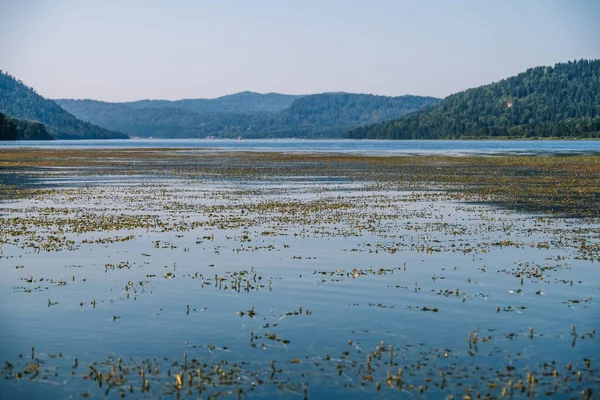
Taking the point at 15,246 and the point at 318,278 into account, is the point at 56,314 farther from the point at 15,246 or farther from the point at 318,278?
the point at 15,246

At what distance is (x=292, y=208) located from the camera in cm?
4684

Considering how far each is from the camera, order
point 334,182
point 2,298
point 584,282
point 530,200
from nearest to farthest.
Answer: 1. point 2,298
2. point 584,282
3. point 530,200
4. point 334,182

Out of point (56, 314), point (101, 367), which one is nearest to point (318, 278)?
point (56, 314)

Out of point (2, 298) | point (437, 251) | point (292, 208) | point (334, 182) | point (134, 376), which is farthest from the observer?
point (334, 182)

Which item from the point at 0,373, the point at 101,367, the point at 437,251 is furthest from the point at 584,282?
the point at 0,373

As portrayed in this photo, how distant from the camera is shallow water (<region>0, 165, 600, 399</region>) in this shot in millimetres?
15875

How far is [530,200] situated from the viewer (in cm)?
5181

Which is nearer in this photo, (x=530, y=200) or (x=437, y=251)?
(x=437, y=251)

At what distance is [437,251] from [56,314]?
1527 cm

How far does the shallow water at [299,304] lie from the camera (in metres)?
15.9

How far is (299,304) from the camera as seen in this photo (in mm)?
22188

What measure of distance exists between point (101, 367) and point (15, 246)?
57.8 ft

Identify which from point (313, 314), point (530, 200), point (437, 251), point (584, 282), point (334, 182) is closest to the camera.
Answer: point (313, 314)

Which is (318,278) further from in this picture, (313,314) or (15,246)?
(15,246)
